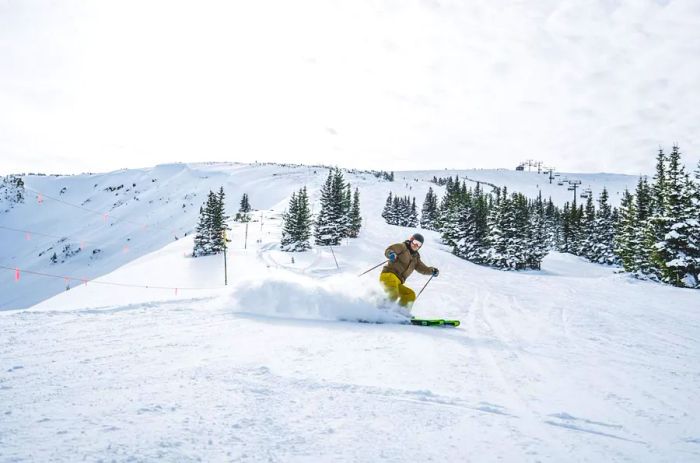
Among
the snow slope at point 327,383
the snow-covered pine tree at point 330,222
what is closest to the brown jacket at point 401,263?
the snow slope at point 327,383

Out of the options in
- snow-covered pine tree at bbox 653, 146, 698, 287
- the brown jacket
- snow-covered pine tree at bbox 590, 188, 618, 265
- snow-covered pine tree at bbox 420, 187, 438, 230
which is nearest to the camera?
the brown jacket

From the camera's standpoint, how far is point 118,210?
11900cm

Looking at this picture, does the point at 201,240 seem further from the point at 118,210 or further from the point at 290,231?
the point at 118,210

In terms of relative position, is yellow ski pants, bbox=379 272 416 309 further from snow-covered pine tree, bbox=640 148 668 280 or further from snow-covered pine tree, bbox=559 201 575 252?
snow-covered pine tree, bbox=559 201 575 252

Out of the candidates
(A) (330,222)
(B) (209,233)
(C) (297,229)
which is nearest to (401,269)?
(C) (297,229)

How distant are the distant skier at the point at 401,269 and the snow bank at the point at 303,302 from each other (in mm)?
562

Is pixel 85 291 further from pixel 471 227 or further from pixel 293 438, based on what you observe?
pixel 471 227

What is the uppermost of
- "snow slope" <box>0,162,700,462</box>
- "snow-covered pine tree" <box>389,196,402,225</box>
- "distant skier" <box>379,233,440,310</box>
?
"snow-covered pine tree" <box>389,196,402,225</box>

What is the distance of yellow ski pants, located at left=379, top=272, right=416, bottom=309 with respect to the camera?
8375 mm

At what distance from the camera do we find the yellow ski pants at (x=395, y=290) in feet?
27.5

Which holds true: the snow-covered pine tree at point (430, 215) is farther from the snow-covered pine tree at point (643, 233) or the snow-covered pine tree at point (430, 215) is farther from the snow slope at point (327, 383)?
→ the snow slope at point (327, 383)

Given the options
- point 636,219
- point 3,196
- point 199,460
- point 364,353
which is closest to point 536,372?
point 364,353

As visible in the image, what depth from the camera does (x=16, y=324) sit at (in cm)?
560

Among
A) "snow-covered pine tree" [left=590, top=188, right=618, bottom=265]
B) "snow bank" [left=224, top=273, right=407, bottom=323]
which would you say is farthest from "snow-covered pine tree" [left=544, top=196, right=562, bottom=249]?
"snow bank" [left=224, top=273, right=407, bottom=323]
